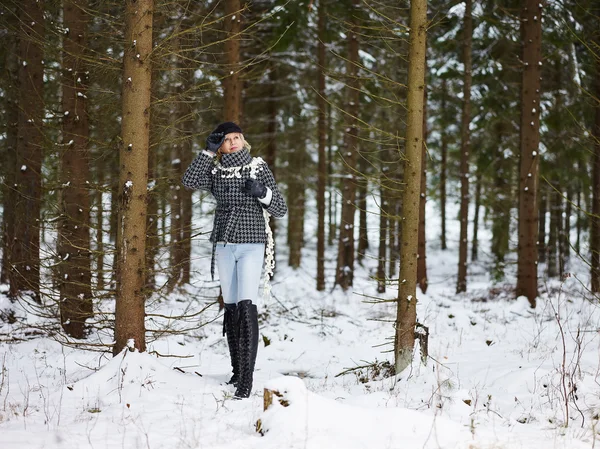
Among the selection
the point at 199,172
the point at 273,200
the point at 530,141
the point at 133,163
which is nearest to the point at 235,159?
the point at 199,172

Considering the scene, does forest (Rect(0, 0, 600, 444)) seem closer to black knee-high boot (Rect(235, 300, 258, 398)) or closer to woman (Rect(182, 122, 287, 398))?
woman (Rect(182, 122, 287, 398))

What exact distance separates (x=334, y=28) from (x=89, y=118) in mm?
9159

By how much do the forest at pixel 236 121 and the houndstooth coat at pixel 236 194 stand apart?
23.0 inches

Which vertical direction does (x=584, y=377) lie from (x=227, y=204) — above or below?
below

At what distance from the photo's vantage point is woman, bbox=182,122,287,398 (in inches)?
209

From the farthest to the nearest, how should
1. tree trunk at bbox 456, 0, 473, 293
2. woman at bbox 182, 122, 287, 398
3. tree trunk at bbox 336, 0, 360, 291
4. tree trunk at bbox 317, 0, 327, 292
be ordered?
tree trunk at bbox 317, 0, 327, 292, tree trunk at bbox 456, 0, 473, 293, tree trunk at bbox 336, 0, 360, 291, woman at bbox 182, 122, 287, 398

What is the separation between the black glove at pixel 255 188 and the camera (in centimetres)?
520

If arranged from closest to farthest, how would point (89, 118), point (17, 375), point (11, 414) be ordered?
point (11, 414)
point (17, 375)
point (89, 118)

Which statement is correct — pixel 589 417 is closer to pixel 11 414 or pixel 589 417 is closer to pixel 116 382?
pixel 116 382

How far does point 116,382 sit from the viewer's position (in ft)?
16.8

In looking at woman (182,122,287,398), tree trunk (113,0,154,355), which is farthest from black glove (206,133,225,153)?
tree trunk (113,0,154,355)

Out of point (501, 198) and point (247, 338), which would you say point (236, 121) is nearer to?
point (247, 338)

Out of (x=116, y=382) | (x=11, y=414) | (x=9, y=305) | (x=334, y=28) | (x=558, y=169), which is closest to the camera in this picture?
(x=11, y=414)

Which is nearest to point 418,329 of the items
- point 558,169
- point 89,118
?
point 89,118
